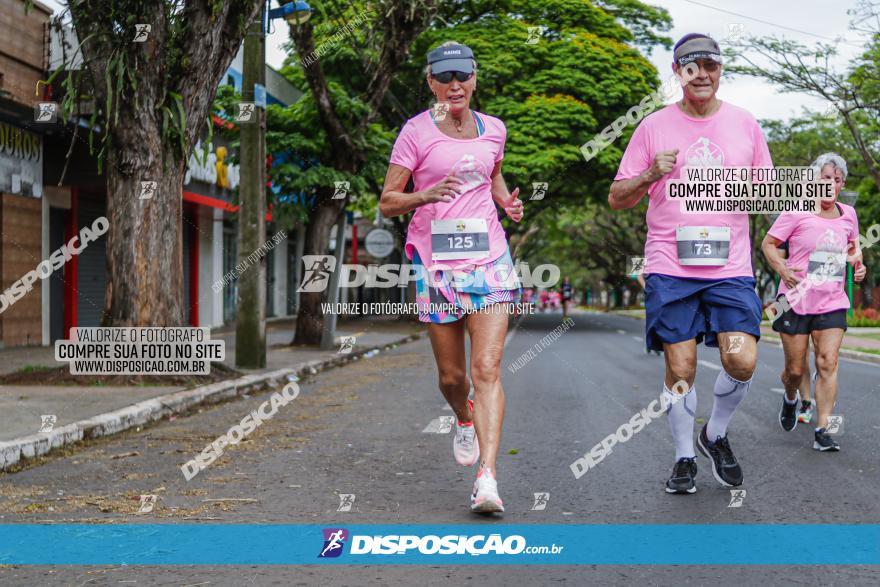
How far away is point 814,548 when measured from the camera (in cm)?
389

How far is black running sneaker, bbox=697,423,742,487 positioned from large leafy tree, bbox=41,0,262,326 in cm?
654

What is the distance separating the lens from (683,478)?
193 inches

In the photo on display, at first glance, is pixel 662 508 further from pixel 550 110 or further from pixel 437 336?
pixel 550 110

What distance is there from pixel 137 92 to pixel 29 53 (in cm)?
756

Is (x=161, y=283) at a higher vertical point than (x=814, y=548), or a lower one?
higher

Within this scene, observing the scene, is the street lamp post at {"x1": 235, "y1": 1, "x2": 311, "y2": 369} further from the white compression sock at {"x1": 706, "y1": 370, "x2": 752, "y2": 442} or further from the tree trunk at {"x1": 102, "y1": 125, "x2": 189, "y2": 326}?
the white compression sock at {"x1": 706, "y1": 370, "x2": 752, "y2": 442}

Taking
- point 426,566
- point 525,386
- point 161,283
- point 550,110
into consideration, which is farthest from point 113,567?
point 550,110

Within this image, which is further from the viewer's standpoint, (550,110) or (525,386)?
(550,110)

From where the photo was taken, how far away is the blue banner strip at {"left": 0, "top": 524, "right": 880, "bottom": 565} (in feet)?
12.3

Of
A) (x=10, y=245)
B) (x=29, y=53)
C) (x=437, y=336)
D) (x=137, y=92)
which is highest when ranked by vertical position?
(x=29, y=53)

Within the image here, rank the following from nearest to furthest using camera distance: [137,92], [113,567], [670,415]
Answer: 1. [113,567]
2. [670,415]
3. [137,92]

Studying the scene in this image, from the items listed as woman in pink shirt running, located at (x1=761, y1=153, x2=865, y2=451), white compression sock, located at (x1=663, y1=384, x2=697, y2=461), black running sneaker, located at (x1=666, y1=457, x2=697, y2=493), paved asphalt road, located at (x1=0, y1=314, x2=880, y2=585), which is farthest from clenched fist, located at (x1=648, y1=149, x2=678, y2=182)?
woman in pink shirt running, located at (x1=761, y1=153, x2=865, y2=451)

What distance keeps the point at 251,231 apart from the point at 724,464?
8592mm

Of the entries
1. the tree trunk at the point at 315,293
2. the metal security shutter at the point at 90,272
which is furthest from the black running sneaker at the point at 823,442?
the metal security shutter at the point at 90,272
